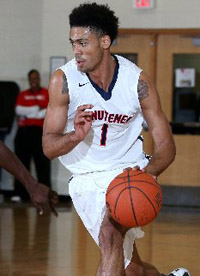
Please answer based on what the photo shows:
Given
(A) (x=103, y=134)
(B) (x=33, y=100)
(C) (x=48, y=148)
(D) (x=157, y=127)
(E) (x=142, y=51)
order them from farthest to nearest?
(E) (x=142, y=51)
(B) (x=33, y=100)
(A) (x=103, y=134)
(D) (x=157, y=127)
(C) (x=48, y=148)

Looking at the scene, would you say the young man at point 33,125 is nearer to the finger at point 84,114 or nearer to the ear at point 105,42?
the ear at point 105,42

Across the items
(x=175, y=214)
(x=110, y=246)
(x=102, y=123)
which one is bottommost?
(x=175, y=214)

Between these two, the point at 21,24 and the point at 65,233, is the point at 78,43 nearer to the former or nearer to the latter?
the point at 65,233

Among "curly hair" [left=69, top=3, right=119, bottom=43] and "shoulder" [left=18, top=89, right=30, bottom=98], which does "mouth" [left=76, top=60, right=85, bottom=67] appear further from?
"shoulder" [left=18, top=89, right=30, bottom=98]

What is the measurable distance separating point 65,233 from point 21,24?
15.7 feet

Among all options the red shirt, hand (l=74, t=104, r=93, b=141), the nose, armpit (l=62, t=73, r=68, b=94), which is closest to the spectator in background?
the red shirt

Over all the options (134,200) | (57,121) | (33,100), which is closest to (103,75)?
(57,121)

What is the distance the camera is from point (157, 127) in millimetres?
4922

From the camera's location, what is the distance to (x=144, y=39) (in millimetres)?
11711

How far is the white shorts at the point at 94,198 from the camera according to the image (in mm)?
5086

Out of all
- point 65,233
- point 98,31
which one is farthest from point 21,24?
point 98,31

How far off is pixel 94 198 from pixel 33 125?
6663mm

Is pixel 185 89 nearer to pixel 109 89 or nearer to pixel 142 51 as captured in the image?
pixel 142 51

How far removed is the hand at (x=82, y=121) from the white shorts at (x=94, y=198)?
2.03ft
